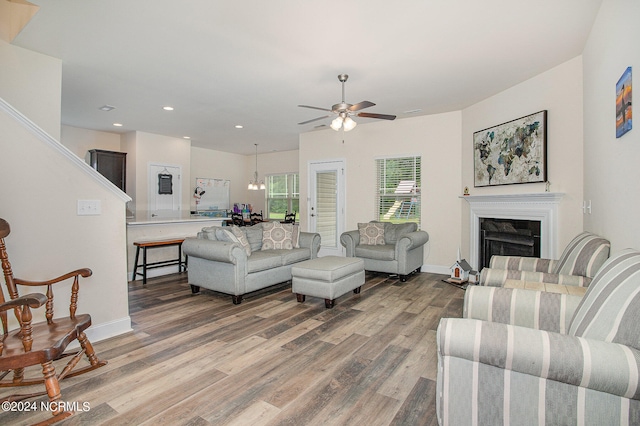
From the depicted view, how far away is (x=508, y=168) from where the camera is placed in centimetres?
433

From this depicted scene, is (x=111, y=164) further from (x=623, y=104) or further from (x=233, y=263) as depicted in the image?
(x=623, y=104)

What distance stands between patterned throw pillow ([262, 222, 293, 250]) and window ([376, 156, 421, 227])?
209 cm

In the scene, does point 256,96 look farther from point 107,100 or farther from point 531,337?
point 531,337

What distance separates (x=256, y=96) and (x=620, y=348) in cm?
452

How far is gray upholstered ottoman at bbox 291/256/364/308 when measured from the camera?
3.61 meters

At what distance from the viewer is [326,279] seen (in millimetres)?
3594

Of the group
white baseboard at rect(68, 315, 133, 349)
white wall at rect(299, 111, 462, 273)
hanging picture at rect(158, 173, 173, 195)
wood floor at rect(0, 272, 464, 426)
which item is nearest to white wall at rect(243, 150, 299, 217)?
white wall at rect(299, 111, 462, 273)

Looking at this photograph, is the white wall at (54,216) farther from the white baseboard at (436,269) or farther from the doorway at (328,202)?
the white baseboard at (436,269)

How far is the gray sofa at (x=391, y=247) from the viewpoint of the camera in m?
4.89

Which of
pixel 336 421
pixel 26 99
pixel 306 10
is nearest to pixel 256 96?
pixel 306 10

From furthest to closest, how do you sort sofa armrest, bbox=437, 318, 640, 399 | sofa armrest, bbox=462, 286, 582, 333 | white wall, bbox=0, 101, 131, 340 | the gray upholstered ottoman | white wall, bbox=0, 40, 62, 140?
the gray upholstered ottoman
white wall, bbox=0, 40, 62, 140
white wall, bbox=0, 101, 131, 340
sofa armrest, bbox=462, 286, 582, 333
sofa armrest, bbox=437, 318, 640, 399

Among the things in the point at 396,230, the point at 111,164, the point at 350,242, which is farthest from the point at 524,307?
the point at 111,164

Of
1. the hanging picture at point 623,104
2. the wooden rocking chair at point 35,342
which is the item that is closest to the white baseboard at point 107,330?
the wooden rocking chair at point 35,342

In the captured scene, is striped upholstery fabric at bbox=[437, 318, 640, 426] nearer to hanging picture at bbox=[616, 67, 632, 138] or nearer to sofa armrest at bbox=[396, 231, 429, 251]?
hanging picture at bbox=[616, 67, 632, 138]
